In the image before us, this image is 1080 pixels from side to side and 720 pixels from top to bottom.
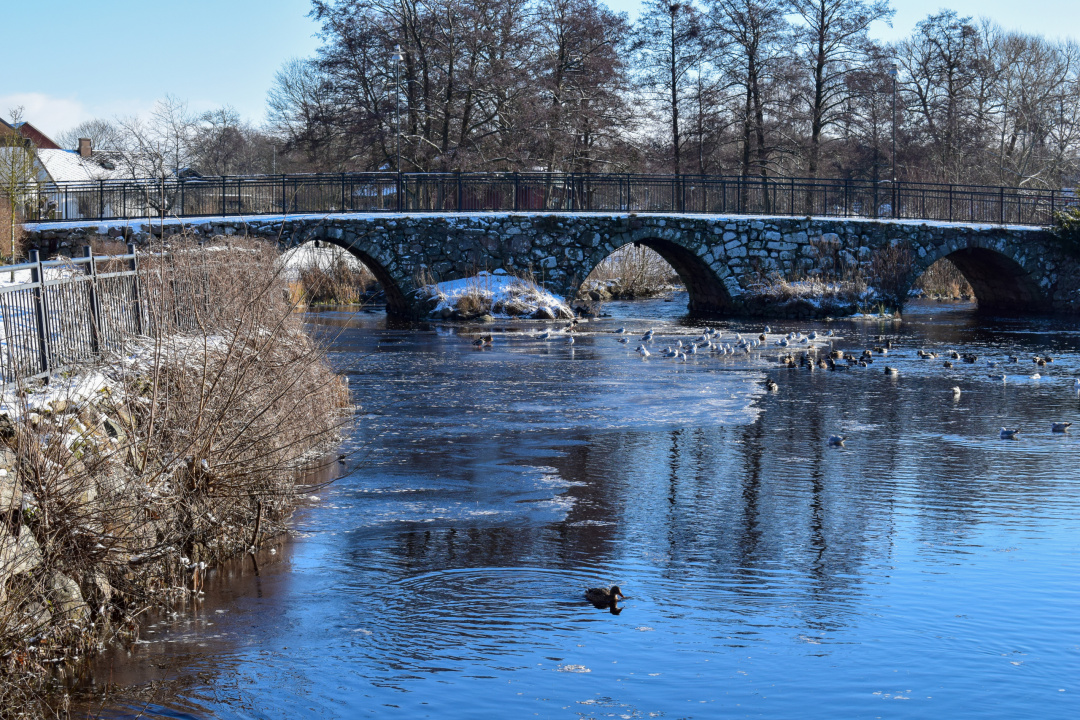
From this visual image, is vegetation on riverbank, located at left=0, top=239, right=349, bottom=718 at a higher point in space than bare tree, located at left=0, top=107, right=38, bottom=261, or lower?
lower

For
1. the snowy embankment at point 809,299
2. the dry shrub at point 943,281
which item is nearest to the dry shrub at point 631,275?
the snowy embankment at point 809,299

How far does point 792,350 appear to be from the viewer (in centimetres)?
2133

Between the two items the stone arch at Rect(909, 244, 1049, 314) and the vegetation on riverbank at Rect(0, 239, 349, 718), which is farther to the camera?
the stone arch at Rect(909, 244, 1049, 314)

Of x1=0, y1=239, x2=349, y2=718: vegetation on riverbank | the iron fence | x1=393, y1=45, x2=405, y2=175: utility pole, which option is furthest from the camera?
x1=393, y1=45, x2=405, y2=175: utility pole

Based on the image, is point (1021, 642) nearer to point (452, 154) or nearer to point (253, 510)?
point (253, 510)

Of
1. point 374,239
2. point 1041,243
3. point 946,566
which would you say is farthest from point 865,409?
point 1041,243

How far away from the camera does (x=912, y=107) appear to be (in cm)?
4528

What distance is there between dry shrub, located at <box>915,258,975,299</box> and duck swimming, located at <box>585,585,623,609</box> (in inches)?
1347

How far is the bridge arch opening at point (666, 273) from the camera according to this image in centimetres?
3098

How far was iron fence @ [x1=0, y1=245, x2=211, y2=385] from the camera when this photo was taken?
7.55 meters

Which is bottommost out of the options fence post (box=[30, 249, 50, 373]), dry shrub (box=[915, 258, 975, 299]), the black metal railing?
fence post (box=[30, 249, 50, 373])

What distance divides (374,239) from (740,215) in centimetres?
1052

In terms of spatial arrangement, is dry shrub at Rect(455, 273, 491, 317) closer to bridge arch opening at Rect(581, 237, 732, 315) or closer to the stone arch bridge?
the stone arch bridge

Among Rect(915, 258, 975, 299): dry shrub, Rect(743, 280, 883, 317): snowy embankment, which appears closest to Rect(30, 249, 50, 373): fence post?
Rect(743, 280, 883, 317): snowy embankment
